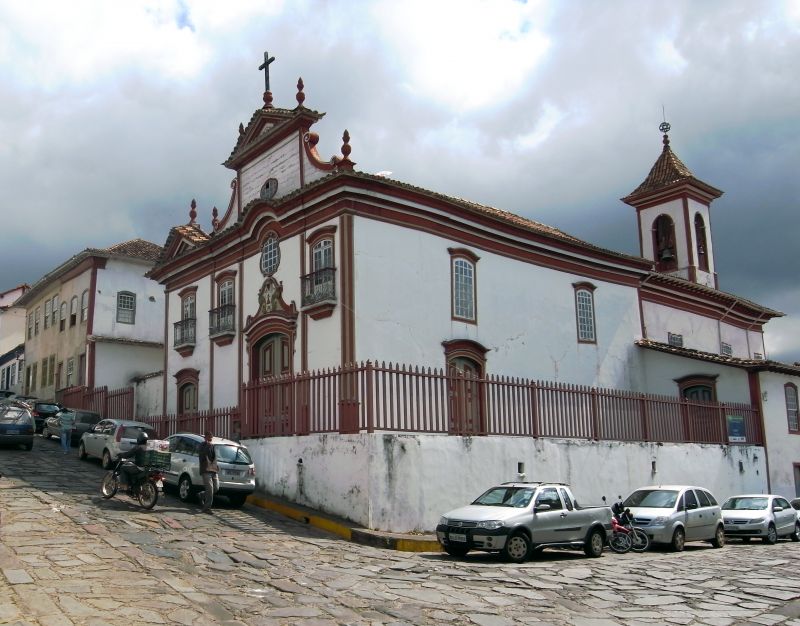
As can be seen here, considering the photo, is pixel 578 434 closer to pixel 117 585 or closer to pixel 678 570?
pixel 678 570

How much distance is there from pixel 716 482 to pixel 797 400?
5607 millimetres

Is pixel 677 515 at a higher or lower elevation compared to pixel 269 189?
lower

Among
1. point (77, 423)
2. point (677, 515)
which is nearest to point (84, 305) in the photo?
point (77, 423)

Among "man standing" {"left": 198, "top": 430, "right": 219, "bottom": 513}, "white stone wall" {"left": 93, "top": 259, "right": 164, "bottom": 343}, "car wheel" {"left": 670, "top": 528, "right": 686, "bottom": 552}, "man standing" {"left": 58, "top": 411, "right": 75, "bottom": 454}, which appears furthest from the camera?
"white stone wall" {"left": 93, "top": 259, "right": 164, "bottom": 343}

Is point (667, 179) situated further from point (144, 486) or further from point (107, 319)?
point (144, 486)

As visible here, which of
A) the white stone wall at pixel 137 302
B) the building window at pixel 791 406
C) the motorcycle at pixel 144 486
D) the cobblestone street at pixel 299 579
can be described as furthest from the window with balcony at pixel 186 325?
the building window at pixel 791 406

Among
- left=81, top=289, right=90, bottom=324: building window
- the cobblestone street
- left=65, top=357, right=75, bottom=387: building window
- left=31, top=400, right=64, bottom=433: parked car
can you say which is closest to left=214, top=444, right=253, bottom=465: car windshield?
the cobblestone street

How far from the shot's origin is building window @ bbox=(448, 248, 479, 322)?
2273cm

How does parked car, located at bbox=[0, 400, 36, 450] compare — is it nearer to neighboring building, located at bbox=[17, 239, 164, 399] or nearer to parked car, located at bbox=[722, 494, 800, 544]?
neighboring building, located at bbox=[17, 239, 164, 399]

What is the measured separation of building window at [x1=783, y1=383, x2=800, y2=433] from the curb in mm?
16958

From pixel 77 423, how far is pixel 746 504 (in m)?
19.8

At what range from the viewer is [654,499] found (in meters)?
17.9

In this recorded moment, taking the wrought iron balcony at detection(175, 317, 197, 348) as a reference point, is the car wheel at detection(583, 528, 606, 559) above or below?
below

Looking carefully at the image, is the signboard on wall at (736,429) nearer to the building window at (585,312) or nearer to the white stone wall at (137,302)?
the building window at (585,312)
